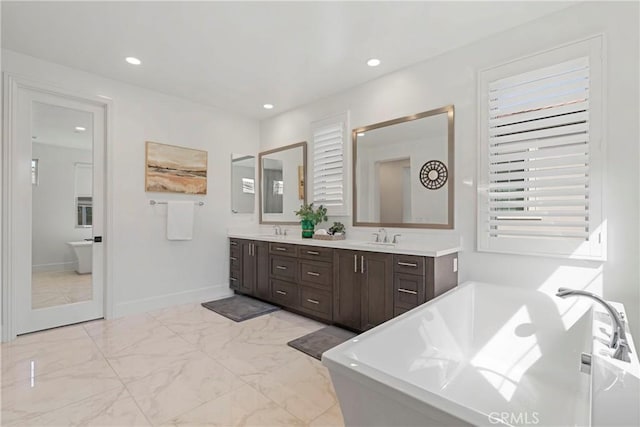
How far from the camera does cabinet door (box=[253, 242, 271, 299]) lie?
386cm

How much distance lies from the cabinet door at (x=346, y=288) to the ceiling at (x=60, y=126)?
9.73ft

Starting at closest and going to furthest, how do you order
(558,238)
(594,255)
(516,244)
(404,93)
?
1. (594,255)
2. (558,238)
3. (516,244)
4. (404,93)

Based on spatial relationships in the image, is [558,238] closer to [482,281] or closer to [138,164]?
[482,281]

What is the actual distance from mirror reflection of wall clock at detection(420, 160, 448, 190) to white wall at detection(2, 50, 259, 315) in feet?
8.97

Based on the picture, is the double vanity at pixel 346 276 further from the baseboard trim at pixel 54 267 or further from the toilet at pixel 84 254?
the baseboard trim at pixel 54 267

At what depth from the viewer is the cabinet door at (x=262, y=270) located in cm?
386

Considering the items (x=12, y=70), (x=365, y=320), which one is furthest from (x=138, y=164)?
(x=365, y=320)

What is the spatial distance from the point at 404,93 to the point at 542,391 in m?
2.67

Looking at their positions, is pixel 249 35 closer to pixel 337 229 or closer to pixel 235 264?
pixel 337 229

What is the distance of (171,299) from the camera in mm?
3869

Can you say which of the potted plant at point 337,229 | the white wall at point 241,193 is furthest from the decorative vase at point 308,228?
the white wall at point 241,193

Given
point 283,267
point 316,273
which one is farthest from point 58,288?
point 316,273

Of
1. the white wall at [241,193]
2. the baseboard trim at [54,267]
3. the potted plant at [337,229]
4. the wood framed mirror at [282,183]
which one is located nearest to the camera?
the baseboard trim at [54,267]

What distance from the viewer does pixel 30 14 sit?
2312mm
